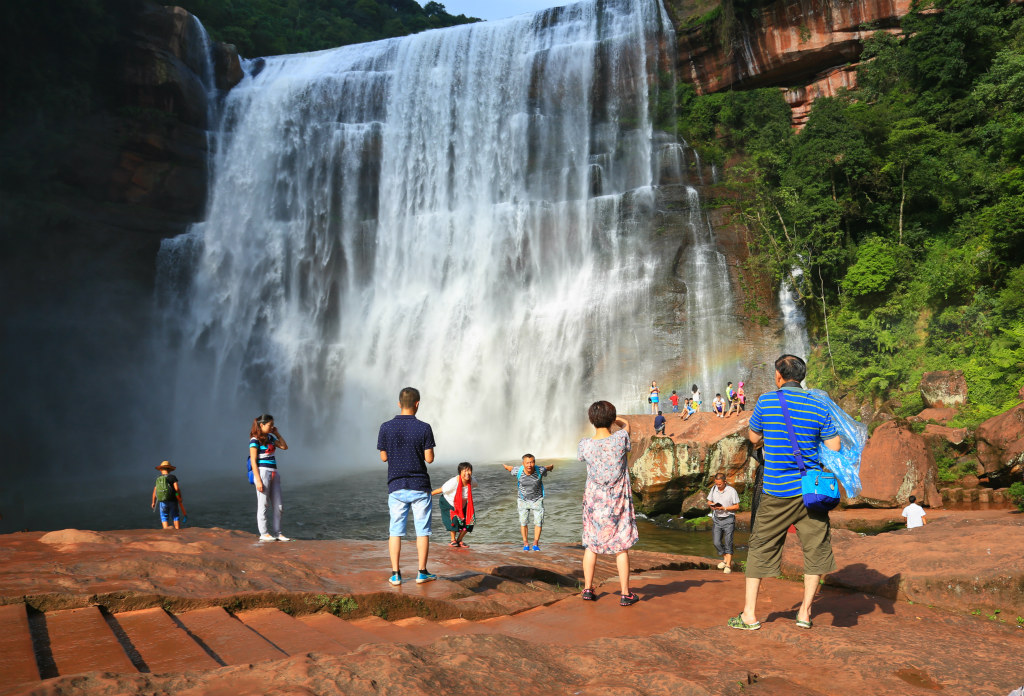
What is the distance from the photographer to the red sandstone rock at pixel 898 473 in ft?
46.6

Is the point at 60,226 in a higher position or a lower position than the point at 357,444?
higher

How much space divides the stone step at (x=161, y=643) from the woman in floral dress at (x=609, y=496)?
8.37ft

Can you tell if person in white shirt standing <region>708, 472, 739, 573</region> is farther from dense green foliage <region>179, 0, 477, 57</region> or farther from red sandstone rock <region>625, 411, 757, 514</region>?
dense green foliage <region>179, 0, 477, 57</region>

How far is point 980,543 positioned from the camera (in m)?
5.86

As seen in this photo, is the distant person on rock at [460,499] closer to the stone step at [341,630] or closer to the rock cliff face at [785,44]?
the stone step at [341,630]

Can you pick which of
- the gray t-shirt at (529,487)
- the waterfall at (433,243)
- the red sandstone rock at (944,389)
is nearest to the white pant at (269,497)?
the gray t-shirt at (529,487)

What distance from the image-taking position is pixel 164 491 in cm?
975

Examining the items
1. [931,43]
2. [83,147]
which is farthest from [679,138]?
[83,147]

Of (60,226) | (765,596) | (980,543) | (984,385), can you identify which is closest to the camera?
(765,596)

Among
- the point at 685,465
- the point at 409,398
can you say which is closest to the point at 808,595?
the point at 409,398

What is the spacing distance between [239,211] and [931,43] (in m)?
30.4

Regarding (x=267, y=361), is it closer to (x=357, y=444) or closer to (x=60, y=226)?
(x=357, y=444)

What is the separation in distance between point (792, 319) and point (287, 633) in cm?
2493

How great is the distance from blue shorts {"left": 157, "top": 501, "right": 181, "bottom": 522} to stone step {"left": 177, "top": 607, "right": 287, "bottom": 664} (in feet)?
21.5
